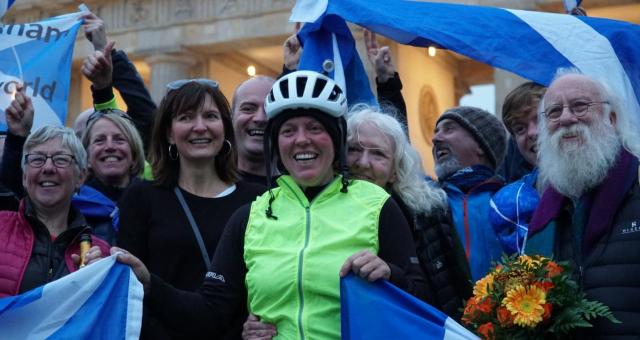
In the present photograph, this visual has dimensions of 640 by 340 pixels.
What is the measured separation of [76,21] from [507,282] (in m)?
4.88

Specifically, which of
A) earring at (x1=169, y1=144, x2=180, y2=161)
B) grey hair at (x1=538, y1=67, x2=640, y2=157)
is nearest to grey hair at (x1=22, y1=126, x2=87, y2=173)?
earring at (x1=169, y1=144, x2=180, y2=161)

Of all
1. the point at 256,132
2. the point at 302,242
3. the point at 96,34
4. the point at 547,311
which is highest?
the point at 96,34

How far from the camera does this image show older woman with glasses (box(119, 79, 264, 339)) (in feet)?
16.6

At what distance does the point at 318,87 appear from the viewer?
15.1 feet

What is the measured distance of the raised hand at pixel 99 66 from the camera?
6.75 metres

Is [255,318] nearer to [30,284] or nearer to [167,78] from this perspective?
[30,284]

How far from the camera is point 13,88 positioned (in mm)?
7809

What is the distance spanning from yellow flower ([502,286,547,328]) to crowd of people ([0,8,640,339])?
26cm

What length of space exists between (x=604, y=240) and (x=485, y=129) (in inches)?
83.6

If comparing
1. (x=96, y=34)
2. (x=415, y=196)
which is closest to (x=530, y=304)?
(x=415, y=196)

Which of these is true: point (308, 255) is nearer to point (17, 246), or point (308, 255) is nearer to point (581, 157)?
point (581, 157)

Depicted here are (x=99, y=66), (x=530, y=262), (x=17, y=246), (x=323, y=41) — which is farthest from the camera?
(x=99, y=66)

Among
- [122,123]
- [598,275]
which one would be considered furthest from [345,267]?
[122,123]

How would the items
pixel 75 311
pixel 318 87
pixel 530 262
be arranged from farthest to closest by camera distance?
pixel 75 311 → pixel 318 87 → pixel 530 262
